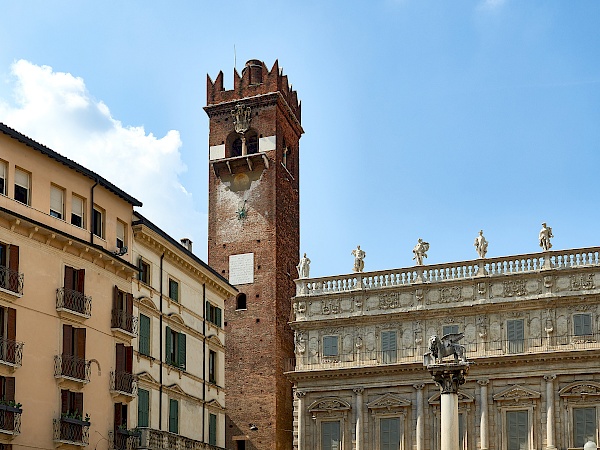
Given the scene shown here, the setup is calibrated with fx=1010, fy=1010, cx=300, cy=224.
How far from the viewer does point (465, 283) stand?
60.6 m

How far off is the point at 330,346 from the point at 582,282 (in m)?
15.8

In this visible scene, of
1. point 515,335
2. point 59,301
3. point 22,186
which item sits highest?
point 22,186

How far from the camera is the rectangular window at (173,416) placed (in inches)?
1732

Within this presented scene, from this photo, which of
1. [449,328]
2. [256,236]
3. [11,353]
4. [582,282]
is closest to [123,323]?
[11,353]

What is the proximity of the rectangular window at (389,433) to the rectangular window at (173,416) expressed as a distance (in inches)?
773

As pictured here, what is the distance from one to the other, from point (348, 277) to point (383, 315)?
3.63m

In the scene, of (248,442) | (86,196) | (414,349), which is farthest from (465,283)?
(86,196)

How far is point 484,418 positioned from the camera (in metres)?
58.5

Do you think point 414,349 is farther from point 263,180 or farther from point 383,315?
point 263,180

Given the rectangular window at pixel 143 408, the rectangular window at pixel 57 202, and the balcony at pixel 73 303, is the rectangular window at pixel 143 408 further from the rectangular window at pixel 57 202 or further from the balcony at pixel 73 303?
the rectangular window at pixel 57 202

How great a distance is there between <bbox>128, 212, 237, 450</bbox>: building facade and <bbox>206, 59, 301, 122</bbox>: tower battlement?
2647 centimetres

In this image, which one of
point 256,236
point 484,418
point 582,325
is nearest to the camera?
point 582,325

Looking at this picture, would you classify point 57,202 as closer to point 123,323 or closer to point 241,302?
point 123,323

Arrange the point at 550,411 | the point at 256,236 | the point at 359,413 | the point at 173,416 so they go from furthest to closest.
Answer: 1. the point at 256,236
2. the point at 359,413
3. the point at 550,411
4. the point at 173,416
